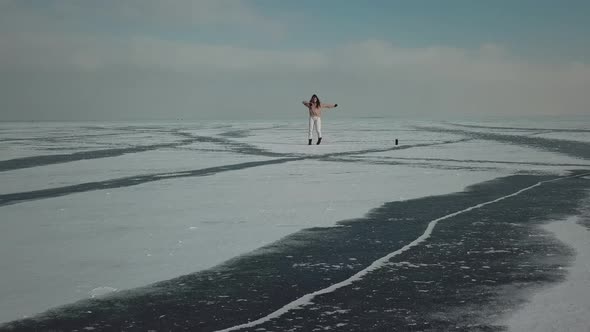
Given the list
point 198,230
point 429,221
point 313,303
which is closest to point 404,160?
point 429,221

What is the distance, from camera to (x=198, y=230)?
6.70 m

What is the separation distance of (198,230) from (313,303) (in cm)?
297

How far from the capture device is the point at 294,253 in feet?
18.1

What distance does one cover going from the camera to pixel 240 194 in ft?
31.5

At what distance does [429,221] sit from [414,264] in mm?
2183

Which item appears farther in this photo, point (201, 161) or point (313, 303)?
point (201, 161)

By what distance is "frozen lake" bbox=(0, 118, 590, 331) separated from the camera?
3.77m

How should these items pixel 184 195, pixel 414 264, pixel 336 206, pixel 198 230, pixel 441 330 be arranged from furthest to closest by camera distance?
1. pixel 184 195
2. pixel 336 206
3. pixel 198 230
4. pixel 414 264
5. pixel 441 330

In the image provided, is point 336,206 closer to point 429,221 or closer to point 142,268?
point 429,221

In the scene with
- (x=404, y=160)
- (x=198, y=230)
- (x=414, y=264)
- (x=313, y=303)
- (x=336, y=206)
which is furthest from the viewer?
(x=404, y=160)

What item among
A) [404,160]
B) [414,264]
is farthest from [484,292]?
[404,160]

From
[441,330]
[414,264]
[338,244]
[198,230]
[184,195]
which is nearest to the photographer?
[441,330]

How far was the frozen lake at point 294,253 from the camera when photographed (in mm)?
3768

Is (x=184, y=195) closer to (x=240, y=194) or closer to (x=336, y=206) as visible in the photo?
(x=240, y=194)
